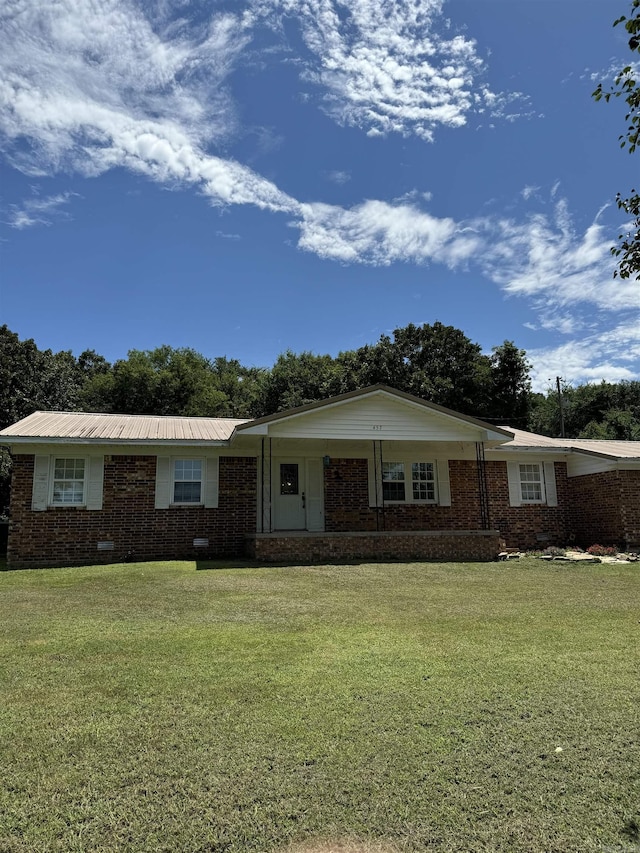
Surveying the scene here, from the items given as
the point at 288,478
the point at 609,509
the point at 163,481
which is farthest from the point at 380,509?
the point at 609,509

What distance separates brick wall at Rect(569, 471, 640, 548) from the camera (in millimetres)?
15023

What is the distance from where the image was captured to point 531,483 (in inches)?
654

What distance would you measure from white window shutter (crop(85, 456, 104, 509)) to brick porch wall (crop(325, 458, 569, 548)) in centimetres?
579

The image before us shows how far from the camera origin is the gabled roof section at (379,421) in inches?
534

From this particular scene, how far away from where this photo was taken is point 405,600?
26.9ft

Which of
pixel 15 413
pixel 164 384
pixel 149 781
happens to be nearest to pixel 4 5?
pixel 149 781

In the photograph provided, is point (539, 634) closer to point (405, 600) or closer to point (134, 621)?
point (405, 600)

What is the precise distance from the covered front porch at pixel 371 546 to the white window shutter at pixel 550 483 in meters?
3.63

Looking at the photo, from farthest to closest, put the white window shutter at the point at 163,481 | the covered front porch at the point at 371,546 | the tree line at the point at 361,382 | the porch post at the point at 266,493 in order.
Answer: the tree line at the point at 361,382, the white window shutter at the point at 163,481, the porch post at the point at 266,493, the covered front porch at the point at 371,546

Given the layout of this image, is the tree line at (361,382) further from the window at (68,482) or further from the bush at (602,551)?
the bush at (602,551)

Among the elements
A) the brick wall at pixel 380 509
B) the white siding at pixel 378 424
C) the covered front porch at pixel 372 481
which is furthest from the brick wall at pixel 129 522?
the brick wall at pixel 380 509

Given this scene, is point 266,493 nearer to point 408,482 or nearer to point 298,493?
point 298,493

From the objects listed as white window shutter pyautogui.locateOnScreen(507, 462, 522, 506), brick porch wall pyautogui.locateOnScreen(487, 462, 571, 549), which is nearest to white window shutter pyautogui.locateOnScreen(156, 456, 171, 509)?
brick porch wall pyautogui.locateOnScreen(487, 462, 571, 549)

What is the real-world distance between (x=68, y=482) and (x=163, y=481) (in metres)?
2.17
